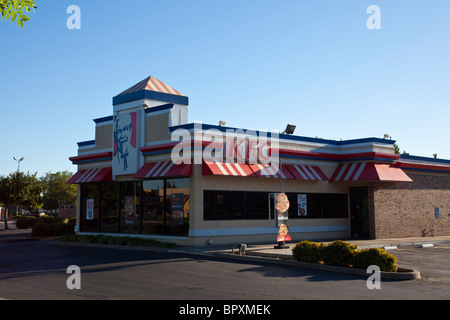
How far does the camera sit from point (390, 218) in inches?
1074

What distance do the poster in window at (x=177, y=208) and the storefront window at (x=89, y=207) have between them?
6.93m

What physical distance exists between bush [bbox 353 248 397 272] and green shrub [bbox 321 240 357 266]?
0.38 m

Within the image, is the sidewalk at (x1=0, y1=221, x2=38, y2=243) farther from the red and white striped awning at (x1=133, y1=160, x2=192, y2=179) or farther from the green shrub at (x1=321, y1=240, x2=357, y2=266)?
the green shrub at (x1=321, y1=240, x2=357, y2=266)

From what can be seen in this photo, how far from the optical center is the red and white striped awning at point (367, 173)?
2600cm

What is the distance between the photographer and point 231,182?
914 inches

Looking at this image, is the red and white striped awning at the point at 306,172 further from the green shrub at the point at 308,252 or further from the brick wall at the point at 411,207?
the green shrub at the point at 308,252

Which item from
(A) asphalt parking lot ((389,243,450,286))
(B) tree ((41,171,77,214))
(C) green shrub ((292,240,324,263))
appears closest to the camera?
(A) asphalt parking lot ((389,243,450,286))

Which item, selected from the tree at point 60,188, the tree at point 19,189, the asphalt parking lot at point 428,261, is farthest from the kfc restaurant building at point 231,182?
the tree at point 60,188

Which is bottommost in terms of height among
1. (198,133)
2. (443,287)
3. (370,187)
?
(443,287)

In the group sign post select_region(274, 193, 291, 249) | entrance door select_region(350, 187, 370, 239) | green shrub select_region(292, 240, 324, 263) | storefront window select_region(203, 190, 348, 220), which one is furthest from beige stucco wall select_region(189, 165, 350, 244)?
green shrub select_region(292, 240, 324, 263)

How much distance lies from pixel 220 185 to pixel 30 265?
961 cm

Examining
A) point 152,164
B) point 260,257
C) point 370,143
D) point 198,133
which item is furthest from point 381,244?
point 152,164

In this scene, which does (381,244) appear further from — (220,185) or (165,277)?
(165,277)

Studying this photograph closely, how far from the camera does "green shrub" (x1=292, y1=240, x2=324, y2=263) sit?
15.5m
